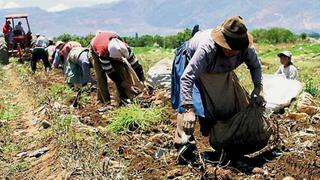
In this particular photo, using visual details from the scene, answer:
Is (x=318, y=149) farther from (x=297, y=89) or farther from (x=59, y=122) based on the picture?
(x=59, y=122)

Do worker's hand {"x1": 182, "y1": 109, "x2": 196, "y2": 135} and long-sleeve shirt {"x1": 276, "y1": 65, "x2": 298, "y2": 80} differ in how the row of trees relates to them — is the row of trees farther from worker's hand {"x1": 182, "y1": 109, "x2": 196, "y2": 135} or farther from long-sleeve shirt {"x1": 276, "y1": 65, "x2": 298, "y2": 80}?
worker's hand {"x1": 182, "y1": 109, "x2": 196, "y2": 135}

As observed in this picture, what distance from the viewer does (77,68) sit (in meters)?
9.53

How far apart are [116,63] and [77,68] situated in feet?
8.21

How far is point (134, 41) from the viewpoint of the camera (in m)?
39.0

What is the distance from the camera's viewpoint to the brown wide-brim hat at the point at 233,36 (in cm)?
411

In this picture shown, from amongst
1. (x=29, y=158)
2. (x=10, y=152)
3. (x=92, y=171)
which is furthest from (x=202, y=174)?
(x=10, y=152)

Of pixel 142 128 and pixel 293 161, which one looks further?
pixel 142 128

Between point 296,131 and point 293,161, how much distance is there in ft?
3.74

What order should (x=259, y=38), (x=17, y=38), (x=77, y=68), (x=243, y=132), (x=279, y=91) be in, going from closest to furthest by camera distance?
1. (x=243, y=132)
2. (x=279, y=91)
3. (x=77, y=68)
4. (x=17, y=38)
5. (x=259, y=38)

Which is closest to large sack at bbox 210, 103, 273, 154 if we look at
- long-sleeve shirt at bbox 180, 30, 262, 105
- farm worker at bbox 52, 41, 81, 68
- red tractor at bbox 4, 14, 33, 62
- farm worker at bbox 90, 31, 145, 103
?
long-sleeve shirt at bbox 180, 30, 262, 105

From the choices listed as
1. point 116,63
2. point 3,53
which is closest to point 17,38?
point 3,53

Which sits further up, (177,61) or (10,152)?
(177,61)

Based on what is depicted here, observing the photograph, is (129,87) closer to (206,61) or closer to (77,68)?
(77,68)

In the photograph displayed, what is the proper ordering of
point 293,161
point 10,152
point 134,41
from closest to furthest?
point 293,161
point 10,152
point 134,41
